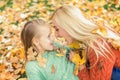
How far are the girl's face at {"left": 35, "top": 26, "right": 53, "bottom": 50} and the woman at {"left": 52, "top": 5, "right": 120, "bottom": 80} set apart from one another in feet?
0.46

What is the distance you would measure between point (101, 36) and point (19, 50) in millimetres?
1665

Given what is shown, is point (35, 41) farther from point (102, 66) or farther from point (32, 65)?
point (102, 66)

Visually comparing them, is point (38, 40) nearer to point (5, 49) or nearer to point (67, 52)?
point (67, 52)

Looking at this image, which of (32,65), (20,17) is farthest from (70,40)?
(20,17)

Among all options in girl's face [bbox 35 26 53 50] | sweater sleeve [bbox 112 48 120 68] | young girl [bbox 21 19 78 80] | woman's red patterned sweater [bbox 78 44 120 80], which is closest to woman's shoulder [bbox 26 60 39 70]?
young girl [bbox 21 19 78 80]

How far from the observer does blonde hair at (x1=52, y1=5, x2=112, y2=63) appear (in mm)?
3875

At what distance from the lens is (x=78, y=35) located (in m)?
3.99

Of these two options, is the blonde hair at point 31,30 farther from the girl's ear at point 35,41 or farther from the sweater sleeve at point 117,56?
the sweater sleeve at point 117,56

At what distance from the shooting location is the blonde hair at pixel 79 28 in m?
3.87

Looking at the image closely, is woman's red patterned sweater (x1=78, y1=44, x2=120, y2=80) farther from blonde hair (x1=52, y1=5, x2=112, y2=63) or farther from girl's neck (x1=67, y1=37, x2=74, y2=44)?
girl's neck (x1=67, y1=37, x2=74, y2=44)

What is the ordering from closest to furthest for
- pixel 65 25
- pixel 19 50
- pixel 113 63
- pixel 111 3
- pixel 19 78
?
pixel 113 63
pixel 65 25
pixel 19 78
pixel 19 50
pixel 111 3

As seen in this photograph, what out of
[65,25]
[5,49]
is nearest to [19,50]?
[5,49]

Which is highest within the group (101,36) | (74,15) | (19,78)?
(74,15)

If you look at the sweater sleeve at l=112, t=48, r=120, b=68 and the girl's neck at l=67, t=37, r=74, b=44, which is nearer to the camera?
the sweater sleeve at l=112, t=48, r=120, b=68
